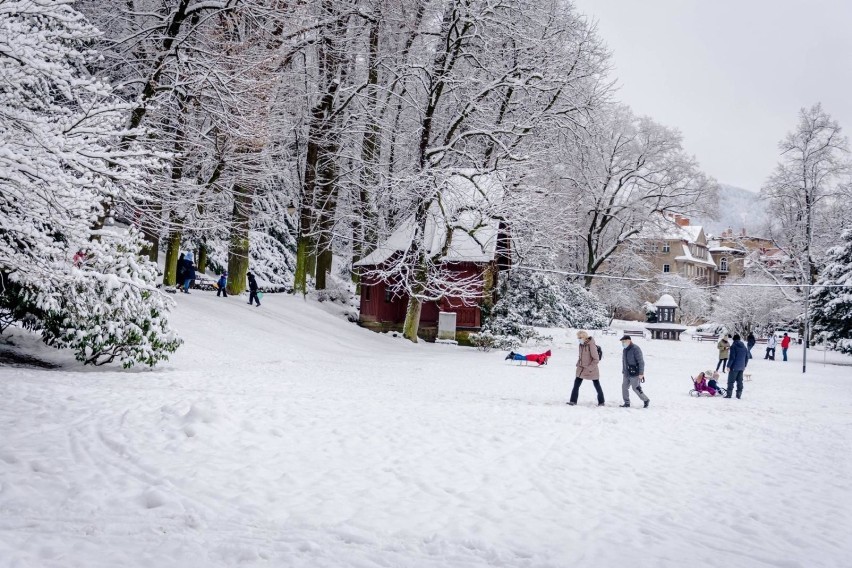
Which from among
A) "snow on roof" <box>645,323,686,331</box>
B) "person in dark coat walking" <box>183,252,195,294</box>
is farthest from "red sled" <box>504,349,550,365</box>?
"snow on roof" <box>645,323,686,331</box>

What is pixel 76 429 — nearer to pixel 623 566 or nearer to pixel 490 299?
pixel 623 566

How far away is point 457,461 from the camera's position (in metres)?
8.07

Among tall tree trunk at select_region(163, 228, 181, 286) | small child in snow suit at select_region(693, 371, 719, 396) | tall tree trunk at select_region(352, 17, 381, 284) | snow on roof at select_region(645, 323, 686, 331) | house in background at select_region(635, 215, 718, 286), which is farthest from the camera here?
house in background at select_region(635, 215, 718, 286)

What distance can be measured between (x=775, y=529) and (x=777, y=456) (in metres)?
3.77

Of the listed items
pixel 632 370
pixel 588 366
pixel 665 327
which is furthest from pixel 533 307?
pixel 665 327

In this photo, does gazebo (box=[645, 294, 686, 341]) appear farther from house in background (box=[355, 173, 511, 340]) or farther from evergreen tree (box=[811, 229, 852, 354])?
house in background (box=[355, 173, 511, 340])

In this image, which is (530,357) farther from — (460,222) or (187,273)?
(187,273)

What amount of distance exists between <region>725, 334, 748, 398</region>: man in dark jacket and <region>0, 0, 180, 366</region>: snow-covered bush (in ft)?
45.3

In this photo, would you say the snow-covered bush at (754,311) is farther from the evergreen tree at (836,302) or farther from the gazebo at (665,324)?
the evergreen tree at (836,302)

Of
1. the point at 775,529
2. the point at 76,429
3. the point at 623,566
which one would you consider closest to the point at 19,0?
the point at 76,429

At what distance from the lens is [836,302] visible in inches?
1270

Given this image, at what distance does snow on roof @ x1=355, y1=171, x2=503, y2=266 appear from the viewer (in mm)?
25688

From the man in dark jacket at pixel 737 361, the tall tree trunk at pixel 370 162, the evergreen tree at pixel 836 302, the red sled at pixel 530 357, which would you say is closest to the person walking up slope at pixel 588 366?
the man in dark jacket at pixel 737 361

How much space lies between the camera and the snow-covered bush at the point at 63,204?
838 cm
